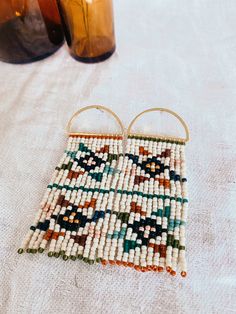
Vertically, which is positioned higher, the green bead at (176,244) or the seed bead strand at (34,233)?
the seed bead strand at (34,233)

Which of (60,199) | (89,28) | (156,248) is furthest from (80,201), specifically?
(89,28)

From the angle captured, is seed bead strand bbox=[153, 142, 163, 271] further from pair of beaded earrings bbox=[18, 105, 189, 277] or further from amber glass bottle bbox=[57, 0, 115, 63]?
amber glass bottle bbox=[57, 0, 115, 63]

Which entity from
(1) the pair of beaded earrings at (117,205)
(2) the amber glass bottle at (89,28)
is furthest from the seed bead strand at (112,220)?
(2) the amber glass bottle at (89,28)

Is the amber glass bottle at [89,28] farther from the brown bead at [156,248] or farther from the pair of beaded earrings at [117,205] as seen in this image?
the brown bead at [156,248]

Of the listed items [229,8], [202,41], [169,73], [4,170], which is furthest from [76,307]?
[229,8]

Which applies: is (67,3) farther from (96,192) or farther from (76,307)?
(76,307)

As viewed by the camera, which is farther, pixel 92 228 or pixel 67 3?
pixel 67 3
